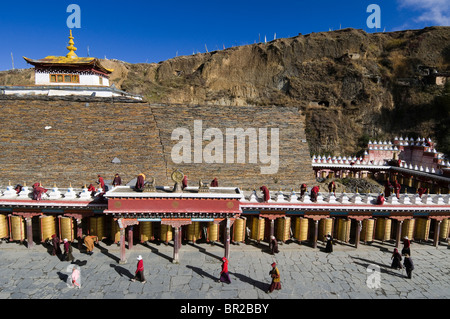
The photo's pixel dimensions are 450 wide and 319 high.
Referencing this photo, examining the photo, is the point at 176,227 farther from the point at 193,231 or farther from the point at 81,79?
the point at 81,79

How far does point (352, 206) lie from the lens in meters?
13.8

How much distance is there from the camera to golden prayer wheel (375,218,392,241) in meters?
14.4

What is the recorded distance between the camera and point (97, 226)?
13.5 m

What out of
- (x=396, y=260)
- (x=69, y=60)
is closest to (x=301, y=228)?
(x=396, y=260)

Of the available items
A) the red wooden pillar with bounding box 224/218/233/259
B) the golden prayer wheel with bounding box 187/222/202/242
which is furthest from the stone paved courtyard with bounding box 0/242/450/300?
the red wooden pillar with bounding box 224/218/233/259

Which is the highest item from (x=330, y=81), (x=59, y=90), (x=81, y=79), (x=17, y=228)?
(x=330, y=81)

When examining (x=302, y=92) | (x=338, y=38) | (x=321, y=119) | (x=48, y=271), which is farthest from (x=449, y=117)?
(x=48, y=271)

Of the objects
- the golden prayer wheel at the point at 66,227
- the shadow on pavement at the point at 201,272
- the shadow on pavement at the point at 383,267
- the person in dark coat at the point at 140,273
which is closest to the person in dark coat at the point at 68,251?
the golden prayer wheel at the point at 66,227

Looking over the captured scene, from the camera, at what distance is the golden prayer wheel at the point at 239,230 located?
1384 cm

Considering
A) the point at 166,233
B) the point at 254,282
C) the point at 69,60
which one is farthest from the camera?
the point at 69,60

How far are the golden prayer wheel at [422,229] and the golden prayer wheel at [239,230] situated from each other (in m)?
8.93

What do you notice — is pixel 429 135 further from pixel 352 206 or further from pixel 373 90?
pixel 352 206

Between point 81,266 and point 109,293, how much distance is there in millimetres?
2458

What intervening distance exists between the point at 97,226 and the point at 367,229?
42.5 feet
